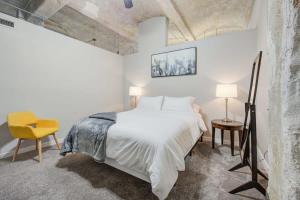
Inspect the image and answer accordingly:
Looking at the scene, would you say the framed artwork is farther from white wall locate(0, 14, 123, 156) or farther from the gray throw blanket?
the gray throw blanket

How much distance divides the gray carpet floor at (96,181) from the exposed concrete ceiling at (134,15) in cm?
303

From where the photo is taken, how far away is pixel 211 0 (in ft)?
9.02

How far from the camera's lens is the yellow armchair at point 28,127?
1934 millimetres

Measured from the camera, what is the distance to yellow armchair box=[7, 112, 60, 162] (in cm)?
193

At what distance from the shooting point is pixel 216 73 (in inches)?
114

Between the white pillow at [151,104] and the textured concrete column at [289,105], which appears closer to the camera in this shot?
the textured concrete column at [289,105]

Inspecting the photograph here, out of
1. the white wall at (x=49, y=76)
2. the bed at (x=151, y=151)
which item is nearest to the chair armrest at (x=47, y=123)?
the white wall at (x=49, y=76)

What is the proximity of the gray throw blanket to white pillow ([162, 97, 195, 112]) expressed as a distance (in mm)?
1364

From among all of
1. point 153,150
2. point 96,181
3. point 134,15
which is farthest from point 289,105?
point 134,15

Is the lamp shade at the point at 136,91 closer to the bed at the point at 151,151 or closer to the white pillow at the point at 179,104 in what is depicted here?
the white pillow at the point at 179,104

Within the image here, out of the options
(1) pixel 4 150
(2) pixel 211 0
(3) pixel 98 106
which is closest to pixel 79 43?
A: (3) pixel 98 106

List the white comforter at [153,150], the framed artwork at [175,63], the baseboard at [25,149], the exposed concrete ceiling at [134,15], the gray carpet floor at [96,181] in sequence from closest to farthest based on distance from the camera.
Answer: the white comforter at [153,150], the gray carpet floor at [96,181], the baseboard at [25,149], the exposed concrete ceiling at [134,15], the framed artwork at [175,63]

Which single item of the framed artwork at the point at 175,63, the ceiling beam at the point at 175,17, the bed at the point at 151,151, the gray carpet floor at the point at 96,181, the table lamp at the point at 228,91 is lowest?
the gray carpet floor at the point at 96,181

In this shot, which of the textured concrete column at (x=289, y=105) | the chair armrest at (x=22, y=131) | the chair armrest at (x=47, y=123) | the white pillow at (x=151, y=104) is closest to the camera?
the textured concrete column at (x=289, y=105)
